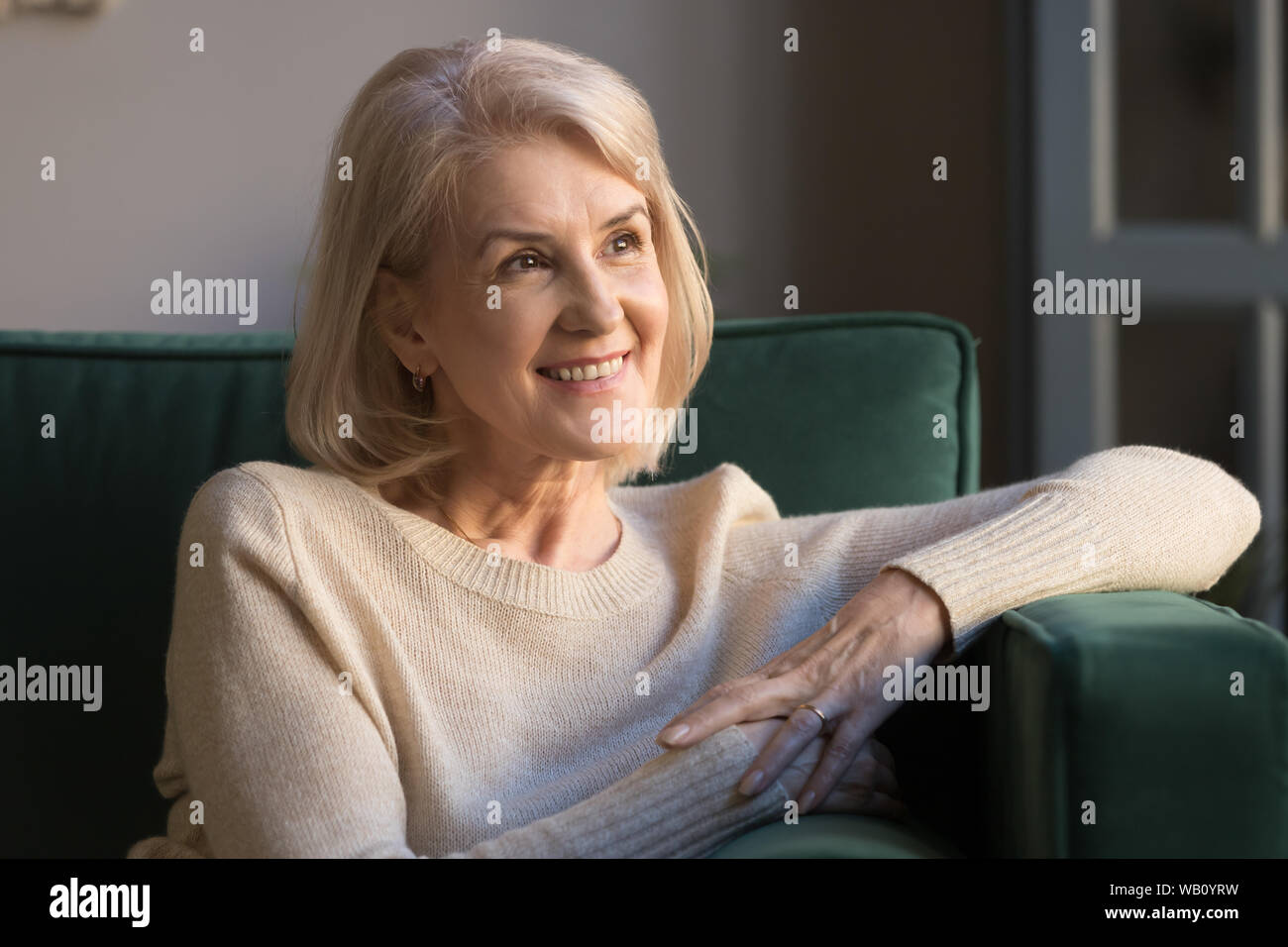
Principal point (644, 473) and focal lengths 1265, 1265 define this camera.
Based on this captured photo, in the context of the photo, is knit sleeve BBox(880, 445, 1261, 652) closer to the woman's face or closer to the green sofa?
the green sofa

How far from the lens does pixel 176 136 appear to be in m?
2.62

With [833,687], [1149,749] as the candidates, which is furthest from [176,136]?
[1149,749]

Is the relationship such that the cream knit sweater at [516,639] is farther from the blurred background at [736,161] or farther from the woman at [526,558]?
the blurred background at [736,161]

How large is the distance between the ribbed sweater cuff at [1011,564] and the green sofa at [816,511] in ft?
0.11

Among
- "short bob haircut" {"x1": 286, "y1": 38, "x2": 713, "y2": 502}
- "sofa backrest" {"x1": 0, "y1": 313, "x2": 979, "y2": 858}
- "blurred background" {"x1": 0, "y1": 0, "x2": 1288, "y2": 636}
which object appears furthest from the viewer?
"blurred background" {"x1": 0, "y1": 0, "x2": 1288, "y2": 636}

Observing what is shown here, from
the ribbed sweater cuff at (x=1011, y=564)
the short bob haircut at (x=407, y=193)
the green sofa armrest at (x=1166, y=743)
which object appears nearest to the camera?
the green sofa armrest at (x=1166, y=743)

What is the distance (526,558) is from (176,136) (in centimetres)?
171

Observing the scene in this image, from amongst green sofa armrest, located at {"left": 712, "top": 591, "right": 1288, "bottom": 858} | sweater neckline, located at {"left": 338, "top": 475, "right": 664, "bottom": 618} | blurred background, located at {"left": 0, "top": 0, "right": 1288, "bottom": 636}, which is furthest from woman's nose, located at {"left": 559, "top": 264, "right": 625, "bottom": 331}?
blurred background, located at {"left": 0, "top": 0, "right": 1288, "bottom": 636}

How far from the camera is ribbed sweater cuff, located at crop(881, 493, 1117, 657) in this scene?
116 cm

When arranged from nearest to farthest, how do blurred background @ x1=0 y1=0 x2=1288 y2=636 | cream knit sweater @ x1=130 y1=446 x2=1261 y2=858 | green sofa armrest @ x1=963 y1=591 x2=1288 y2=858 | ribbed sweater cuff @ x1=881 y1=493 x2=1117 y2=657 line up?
1. green sofa armrest @ x1=963 y1=591 x2=1288 y2=858
2. cream knit sweater @ x1=130 y1=446 x2=1261 y2=858
3. ribbed sweater cuff @ x1=881 y1=493 x2=1117 y2=657
4. blurred background @ x1=0 y1=0 x2=1288 y2=636

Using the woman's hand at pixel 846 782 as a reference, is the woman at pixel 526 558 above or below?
above

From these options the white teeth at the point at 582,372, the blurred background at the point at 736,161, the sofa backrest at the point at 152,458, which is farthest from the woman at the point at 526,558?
the blurred background at the point at 736,161

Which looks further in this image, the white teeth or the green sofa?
the white teeth

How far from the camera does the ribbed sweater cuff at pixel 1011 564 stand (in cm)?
116
